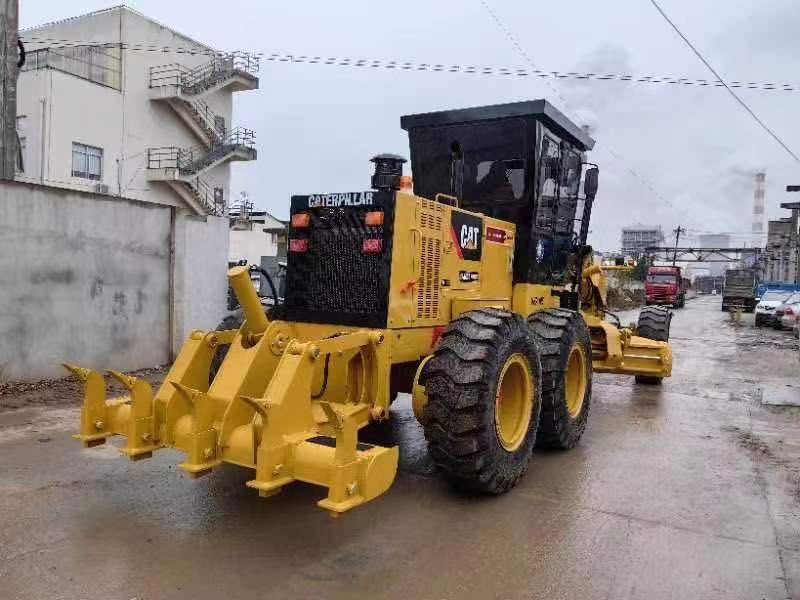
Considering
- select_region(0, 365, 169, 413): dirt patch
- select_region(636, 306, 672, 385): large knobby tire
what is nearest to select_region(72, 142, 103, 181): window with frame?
select_region(0, 365, 169, 413): dirt patch

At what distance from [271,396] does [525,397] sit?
2198 mm

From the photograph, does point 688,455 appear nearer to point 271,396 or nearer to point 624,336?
point 624,336

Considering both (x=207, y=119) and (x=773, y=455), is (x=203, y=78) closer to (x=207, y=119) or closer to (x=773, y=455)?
(x=207, y=119)

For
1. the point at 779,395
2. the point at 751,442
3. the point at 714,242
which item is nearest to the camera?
the point at 751,442

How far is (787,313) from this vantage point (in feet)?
73.3

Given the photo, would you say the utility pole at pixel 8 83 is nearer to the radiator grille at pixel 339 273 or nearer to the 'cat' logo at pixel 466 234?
the radiator grille at pixel 339 273

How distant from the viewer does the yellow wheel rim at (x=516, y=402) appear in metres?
5.20

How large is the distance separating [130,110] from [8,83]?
20665mm

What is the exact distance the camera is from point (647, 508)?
495cm

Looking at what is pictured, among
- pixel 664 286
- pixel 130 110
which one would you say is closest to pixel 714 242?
pixel 664 286

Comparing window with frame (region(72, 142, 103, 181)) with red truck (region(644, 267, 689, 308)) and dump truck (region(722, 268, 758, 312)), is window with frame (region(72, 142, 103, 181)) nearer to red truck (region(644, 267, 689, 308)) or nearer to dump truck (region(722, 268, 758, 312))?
red truck (region(644, 267, 689, 308))

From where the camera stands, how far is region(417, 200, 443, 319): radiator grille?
17.1ft

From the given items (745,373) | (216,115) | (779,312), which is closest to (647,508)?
(745,373)

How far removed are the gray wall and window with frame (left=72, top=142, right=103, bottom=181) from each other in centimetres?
1860
